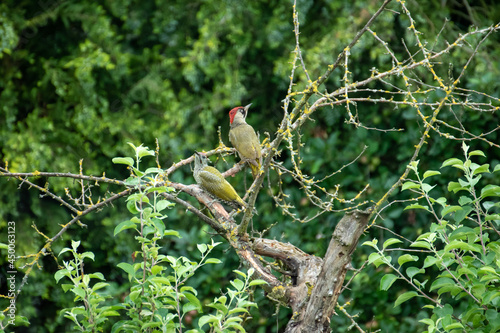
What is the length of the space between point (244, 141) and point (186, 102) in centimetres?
158

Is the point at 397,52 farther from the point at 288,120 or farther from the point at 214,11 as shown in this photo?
the point at 288,120

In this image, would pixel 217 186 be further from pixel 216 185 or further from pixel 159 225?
pixel 159 225

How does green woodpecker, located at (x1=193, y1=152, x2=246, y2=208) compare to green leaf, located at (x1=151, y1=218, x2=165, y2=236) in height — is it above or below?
below

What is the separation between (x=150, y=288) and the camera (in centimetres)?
223

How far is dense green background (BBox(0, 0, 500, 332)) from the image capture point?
457 cm

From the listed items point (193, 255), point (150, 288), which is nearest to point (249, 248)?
point (150, 288)

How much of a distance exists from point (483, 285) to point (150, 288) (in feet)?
3.98

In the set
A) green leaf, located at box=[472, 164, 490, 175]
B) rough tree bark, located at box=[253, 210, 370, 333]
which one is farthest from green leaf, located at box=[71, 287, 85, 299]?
green leaf, located at box=[472, 164, 490, 175]

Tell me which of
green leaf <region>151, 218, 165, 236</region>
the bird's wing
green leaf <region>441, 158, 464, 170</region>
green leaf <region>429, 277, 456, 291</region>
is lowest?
green leaf <region>429, 277, 456, 291</region>

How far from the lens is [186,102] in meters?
5.27

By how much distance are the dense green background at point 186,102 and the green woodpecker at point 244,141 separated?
21.5 inches

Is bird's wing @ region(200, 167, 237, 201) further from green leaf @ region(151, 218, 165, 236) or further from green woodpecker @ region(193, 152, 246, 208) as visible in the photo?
green leaf @ region(151, 218, 165, 236)

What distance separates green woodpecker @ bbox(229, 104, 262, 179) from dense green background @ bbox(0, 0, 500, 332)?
546 millimetres

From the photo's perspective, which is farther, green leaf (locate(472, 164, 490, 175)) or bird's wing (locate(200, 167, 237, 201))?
bird's wing (locate(200, 167, 237, 201))
